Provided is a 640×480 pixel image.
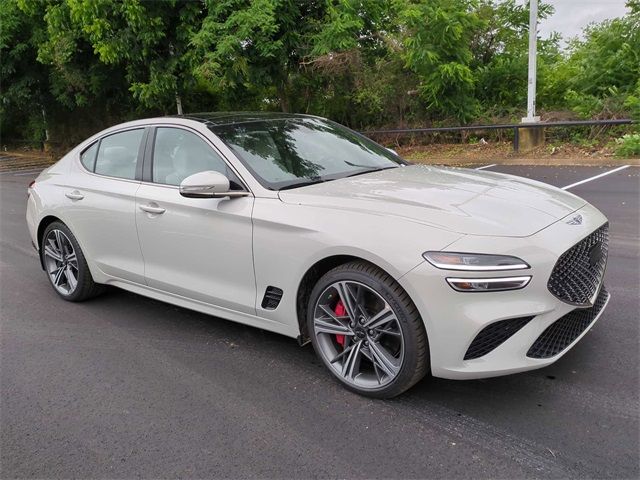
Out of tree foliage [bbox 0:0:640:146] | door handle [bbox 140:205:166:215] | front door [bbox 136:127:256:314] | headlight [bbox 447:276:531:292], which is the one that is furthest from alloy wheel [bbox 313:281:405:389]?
tree foliage [bbox 0:0:640:146]

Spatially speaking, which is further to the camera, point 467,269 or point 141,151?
point 141,151

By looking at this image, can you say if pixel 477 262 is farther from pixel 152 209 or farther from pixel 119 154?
pixel 119 154

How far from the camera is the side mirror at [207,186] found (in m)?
3.40

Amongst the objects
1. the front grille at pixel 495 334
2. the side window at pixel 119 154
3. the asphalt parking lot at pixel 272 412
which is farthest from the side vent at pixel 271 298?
the side window at pixel 119 154

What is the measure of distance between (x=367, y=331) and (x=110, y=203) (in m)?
2.40

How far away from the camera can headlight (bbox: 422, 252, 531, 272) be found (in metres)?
2.67

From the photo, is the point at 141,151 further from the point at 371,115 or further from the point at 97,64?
the point at 97,64

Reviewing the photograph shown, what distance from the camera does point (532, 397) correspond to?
3.06 m

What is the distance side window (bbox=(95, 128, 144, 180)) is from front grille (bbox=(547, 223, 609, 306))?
10.1 feet

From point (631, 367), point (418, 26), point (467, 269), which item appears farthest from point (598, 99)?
point (467, 269)

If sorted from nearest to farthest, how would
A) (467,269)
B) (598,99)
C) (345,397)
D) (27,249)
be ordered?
(467,269) → (345,397) → (27,249) → (598,99)

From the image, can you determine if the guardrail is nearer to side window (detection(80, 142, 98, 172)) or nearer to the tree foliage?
the tree foliage

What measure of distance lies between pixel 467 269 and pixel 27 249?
627cm

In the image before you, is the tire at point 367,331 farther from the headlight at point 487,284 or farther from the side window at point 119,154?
the side window at point 119,154
